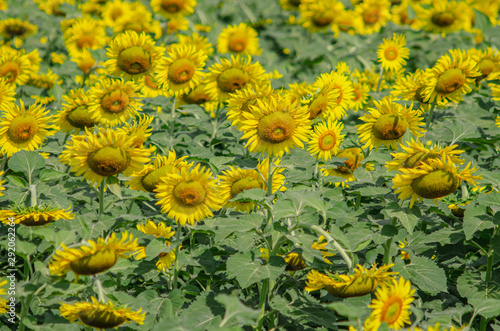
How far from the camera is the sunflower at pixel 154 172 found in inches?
119

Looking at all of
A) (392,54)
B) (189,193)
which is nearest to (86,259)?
(189,193)

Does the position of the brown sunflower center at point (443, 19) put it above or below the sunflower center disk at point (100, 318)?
below

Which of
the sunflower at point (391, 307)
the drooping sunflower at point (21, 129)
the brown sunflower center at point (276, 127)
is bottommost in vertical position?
the sunflower at point (391, 307)

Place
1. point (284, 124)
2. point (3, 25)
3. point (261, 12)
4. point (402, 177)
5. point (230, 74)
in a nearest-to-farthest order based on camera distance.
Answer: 1. point (402, 177)
2. point (284, 124)
3. point (230, 74)
4. point (3, 25)
5. point (261, 12)

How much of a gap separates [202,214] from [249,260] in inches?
16.3

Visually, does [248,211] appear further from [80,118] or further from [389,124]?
[80,118]

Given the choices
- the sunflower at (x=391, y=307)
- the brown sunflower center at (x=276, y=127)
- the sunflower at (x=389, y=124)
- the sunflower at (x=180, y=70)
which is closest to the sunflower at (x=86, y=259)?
the brown sunflower center at (x=276, y=127)

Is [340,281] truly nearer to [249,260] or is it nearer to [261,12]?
[249,260]

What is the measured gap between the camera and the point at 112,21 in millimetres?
7238

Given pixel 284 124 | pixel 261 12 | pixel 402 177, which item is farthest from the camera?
pixel 261 12

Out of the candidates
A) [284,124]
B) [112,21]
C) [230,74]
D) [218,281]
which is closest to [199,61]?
[230,74]

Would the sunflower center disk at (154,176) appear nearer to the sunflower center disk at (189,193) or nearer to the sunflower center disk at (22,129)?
the sunflower center disk at (189,193)

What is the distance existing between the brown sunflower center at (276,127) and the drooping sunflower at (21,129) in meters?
1.78

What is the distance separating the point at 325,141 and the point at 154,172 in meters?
→ 1.21
